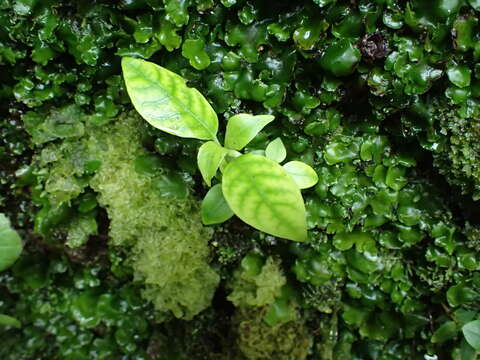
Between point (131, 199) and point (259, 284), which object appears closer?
point (131, 199)

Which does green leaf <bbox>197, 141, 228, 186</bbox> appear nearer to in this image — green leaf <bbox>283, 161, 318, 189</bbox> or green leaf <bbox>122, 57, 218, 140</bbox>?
green leaf <bbox>122, 57, 218, 140</bbox>

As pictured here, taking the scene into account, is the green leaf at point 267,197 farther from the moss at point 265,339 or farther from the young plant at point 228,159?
the moss at point 265,339

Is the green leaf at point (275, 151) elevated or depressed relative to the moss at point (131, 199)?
elevated

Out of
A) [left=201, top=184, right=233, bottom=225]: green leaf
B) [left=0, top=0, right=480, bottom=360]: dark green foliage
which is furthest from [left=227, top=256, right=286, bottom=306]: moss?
[left=201, top=184, right=233, bottom=225]: green leaf

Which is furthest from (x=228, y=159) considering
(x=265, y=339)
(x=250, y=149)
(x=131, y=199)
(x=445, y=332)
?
(x=445, y=332)

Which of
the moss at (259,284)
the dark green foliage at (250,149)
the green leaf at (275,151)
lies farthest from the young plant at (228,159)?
the moss at (259,284)

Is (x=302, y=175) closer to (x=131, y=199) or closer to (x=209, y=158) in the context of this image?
(x=209, y=158)

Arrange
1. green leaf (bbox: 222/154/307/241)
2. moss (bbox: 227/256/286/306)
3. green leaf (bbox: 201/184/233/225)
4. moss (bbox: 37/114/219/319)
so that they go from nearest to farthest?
green leaf (bbox: 222/154/307/241) → green leaf (bbox: 201/184/233/225) → moss (bbox: 37/114/219/319) → moss (bbox: 227/256/286/306)

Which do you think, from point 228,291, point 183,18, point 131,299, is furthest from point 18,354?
point 183,18
